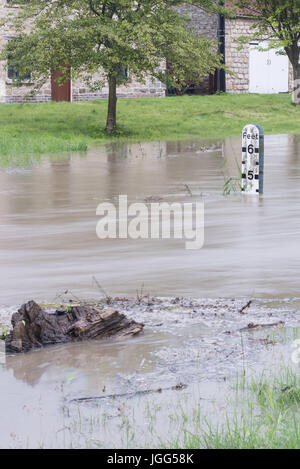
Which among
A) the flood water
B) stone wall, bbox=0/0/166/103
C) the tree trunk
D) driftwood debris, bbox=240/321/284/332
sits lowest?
driftwood debris, bbox=240/321/284/332

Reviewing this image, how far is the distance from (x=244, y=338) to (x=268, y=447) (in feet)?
6.85

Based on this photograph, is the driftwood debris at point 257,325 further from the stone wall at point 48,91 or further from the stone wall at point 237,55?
the stone wall at point 237,55

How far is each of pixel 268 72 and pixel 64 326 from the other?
163 ft

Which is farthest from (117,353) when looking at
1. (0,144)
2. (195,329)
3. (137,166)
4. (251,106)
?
(251,106)

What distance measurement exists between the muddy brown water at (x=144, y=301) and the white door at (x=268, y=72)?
37.8 meters

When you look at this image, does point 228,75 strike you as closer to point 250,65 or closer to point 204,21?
point 250,65

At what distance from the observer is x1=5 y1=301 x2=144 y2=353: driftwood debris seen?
255 inches

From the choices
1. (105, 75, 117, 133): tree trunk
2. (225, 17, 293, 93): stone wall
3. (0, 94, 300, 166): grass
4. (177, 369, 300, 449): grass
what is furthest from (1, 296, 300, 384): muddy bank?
(225, 17, 293, 93): stone wall

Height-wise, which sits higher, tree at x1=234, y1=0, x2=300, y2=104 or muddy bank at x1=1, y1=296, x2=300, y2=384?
tree at x1=234, y1=0, x2=300, y2=104

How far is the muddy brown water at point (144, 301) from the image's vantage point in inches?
200

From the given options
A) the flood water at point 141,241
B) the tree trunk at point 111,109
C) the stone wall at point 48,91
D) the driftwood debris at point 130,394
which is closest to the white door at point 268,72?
the stone wall at point 48,91

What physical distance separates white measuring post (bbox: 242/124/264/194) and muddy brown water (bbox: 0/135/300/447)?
361 millimetres

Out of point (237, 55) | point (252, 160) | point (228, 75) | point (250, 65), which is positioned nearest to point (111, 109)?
point (228, 75)

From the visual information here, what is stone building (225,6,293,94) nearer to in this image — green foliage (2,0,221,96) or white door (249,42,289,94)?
white door (249,42,289,94)
